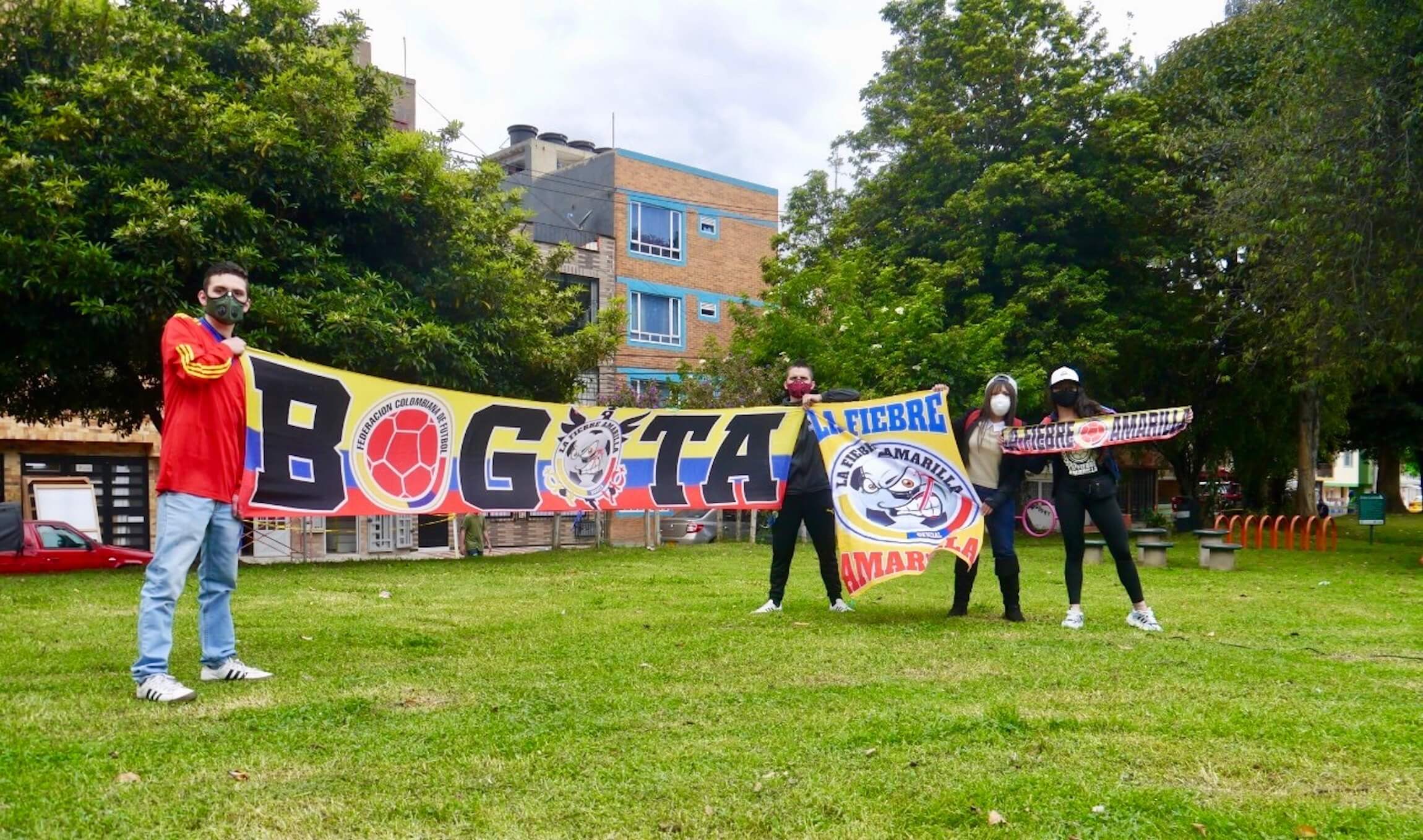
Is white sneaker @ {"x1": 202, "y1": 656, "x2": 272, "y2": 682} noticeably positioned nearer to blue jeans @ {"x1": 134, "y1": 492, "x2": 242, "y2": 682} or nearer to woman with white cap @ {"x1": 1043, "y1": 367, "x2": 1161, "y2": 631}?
blue jeans @ {"x1": 134, "y1": 492, "x2": 242, "y2": 682}

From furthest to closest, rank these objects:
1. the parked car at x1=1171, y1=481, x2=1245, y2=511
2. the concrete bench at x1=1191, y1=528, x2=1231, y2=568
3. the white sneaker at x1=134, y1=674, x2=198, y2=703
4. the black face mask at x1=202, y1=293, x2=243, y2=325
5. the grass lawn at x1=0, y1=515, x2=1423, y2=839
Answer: the parked car at x1=1171, y1=481, x2=1245, y2=511 → the concrete bench at x1=1191, y1=528, x2=1231, y2=568 → the black face mask at x1=202, y1=293, x2=243, y2=325 → the white sneaker at x1=134, y1=674, x2=198, y2=703 → the grass lawn at x1=0, y1=515, x2=1423, y2=839

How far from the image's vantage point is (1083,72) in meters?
27.2

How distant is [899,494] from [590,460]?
259cm

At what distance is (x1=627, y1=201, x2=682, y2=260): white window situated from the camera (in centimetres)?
3781

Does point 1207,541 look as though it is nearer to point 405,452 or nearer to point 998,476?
point 998,476

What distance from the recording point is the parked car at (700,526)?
29.8 metres

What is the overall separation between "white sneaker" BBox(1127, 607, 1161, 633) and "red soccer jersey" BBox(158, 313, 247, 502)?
21.2ft

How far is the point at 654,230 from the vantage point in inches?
1521

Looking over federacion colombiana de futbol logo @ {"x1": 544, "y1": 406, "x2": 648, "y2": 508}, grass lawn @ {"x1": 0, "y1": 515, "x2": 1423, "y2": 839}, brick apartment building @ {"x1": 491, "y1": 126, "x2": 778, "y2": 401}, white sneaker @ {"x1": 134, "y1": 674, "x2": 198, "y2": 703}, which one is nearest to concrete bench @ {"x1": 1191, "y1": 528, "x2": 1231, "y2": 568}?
grass lawn @ {"x1": 0, "y1": 515, "x2": 1423, "y2": 839}

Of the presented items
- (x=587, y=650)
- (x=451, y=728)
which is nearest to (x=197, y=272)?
(x=587, y=650)

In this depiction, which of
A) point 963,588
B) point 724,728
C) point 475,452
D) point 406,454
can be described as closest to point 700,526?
point 963,588

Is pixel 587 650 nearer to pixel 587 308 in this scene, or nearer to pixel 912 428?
pixel 912 428

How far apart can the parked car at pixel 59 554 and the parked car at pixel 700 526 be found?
42.9 feet

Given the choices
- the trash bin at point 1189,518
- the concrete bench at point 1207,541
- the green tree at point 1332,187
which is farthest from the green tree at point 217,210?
the trash bin at point 1189,518
